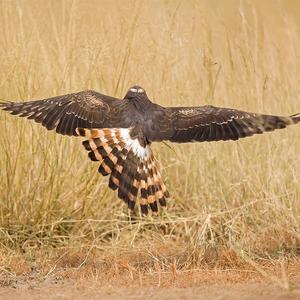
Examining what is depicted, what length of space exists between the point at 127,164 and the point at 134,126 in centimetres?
31

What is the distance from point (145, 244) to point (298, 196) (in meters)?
1.27

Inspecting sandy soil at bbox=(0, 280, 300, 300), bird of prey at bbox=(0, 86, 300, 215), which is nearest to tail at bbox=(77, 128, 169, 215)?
bird of prey at bbox=(0, 86, 300, 215)

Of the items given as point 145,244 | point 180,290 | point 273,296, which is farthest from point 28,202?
point 273,296

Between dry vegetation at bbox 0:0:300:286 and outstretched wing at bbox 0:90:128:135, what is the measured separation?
636 millimetres

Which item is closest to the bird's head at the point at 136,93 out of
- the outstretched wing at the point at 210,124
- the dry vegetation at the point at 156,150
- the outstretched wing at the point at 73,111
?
the outstretched wing at the point at 73,111

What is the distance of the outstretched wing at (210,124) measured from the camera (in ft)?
23.8

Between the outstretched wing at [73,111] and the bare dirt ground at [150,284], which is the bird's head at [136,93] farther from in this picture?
the bare dirt ground at [150,284]

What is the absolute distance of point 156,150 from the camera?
8531mm

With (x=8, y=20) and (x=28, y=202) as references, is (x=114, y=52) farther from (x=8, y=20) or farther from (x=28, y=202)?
(x=28, y=202)

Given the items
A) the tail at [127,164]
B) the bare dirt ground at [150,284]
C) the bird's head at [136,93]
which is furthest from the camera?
the bird's head at [136,93]

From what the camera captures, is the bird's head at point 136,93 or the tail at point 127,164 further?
the bird's head at point 136,93

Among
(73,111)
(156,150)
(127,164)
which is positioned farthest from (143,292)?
(156,150)

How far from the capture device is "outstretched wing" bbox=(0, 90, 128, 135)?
717 cm

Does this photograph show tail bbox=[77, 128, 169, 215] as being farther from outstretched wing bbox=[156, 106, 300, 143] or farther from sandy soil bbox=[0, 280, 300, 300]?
sandy soil bbox=[0, 280, 300, 300]
